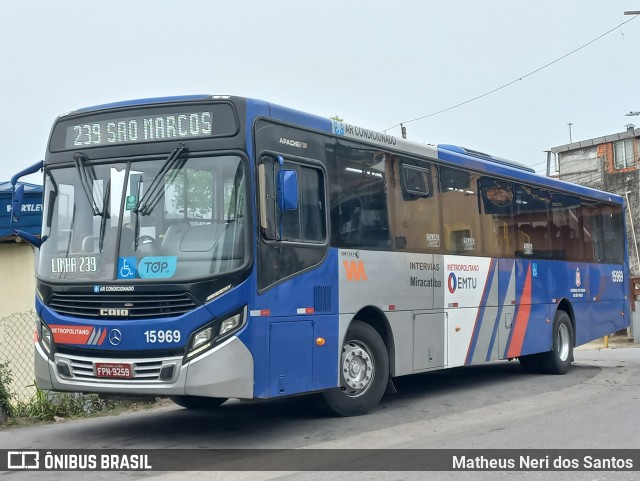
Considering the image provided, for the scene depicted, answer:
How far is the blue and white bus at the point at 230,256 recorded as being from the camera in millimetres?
8141

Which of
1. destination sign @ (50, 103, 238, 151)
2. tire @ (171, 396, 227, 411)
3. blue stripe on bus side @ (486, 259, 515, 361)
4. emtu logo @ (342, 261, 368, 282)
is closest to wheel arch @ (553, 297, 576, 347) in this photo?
blue stripe on bus side @ (486, 259, 515, 361)

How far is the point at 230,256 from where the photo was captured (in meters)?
8.22

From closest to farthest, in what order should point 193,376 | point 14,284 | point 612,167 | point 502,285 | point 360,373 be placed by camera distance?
point 193,376, point 360,373, point 502,285, point 14,284, point 612,167

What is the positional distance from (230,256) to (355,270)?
7.11ft

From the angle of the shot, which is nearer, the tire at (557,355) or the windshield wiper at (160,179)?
the windshield wiper at (160,179)

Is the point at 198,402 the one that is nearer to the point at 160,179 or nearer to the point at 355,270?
the point at 355,270

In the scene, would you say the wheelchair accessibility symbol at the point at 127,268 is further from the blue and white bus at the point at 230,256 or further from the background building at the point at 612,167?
the background building at the point at 612,167

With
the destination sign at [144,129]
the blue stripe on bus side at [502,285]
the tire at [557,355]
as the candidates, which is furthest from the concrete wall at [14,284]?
the tire at [557,355]

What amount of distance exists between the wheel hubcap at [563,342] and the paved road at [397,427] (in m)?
2.35

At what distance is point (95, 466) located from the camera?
7652 millimetres

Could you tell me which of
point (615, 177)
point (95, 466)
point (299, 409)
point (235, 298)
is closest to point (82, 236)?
point (235, 298)

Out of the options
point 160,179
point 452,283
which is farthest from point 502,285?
point 160,179

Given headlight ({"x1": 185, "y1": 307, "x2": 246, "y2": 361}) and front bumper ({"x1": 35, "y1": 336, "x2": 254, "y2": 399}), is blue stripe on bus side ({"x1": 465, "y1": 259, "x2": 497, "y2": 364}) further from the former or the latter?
headlight ({"x1": 185, "y1": 307, "x2": 246, "y2": 361})

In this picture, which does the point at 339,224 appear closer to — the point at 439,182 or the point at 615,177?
the point at 439,182
